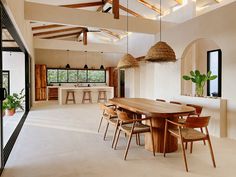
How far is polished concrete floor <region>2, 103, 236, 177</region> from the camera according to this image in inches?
108

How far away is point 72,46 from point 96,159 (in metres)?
8.35

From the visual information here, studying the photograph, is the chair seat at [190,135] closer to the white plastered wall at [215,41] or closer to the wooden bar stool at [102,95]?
the white plastered wall at [215,41]

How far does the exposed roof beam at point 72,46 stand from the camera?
33.6 feet

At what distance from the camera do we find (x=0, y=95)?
277cm

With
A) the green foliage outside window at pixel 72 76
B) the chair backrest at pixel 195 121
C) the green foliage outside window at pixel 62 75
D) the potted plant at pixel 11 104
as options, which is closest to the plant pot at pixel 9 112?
the potted plant at pixel 11 104

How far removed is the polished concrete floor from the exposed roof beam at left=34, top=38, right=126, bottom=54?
6625 mm

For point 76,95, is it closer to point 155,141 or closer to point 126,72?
point 126,72

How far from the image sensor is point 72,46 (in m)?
10.6

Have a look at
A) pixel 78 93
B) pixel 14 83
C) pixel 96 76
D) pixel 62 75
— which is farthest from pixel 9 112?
pixel 96 76

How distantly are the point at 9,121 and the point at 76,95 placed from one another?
462 centimetres

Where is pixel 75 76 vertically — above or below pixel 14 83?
above

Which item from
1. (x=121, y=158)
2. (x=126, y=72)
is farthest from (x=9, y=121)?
(x=126, y=72)

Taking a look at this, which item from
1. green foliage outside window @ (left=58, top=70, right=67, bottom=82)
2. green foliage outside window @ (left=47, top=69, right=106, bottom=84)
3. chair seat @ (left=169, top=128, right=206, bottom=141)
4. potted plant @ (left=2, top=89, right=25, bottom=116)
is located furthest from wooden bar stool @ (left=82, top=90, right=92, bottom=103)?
chair seat @ (left=169, top=128, right=206, bottom=141)

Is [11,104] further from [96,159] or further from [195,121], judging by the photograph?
[195,121]
